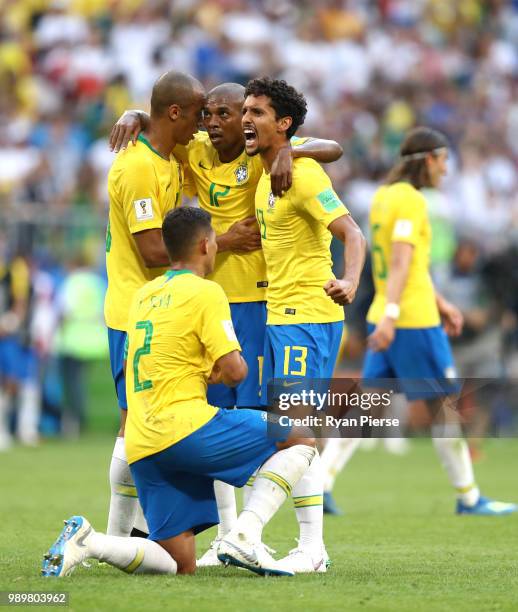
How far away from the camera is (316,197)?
6.96 m

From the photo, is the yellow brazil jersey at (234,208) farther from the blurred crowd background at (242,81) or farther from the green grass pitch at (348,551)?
the blurred crowd background at (242,81)

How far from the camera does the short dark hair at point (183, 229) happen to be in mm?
6398

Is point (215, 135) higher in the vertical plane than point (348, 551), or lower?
higher

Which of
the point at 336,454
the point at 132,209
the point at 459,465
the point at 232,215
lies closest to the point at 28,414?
the point at 336,454

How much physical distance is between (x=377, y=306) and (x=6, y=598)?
16.8 ft

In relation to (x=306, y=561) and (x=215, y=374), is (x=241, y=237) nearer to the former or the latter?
(x=215, y=374)

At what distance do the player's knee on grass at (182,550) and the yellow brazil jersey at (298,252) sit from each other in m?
1.35

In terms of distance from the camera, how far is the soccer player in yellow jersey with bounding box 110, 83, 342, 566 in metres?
7.44

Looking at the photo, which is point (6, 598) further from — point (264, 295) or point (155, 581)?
point (264, 295)

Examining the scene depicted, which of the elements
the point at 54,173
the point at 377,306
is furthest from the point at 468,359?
the point at 377,306

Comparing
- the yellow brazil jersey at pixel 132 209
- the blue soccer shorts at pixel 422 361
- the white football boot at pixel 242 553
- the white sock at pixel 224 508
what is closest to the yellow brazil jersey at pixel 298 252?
the yellow brazil jersey at pixel 132 209

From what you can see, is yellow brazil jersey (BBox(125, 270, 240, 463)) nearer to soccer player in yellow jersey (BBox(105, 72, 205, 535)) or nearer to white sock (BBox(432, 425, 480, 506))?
soccer player in yellow jersey (BBox(105, 72, 205, 535))

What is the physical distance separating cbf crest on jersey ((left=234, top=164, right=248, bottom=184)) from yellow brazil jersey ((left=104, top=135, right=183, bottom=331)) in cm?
36

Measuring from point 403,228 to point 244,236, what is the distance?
Answer: 265 cm
